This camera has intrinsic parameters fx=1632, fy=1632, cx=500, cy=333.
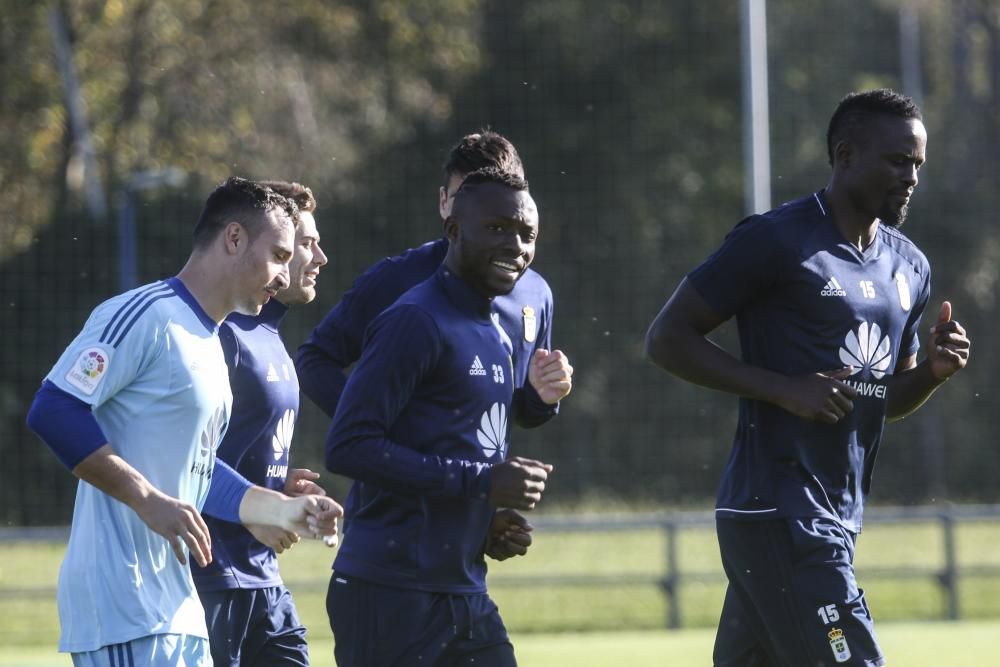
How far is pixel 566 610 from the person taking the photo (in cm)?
1314

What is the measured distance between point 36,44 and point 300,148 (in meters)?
4.12

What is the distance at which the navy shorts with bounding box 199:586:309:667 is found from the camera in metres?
5.28

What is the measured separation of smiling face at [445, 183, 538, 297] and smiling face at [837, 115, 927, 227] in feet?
3.36

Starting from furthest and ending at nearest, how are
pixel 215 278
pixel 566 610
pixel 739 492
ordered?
pixel 566 610 → pixel 739 492 → pixel 215 278

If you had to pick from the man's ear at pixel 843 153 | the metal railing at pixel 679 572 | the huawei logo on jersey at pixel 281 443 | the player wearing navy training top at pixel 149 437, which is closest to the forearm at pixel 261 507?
the player wearing navy training top at pixel 149 437

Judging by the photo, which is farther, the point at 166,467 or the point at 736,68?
the point at 736,68

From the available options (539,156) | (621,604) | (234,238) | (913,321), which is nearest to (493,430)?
(234,238)

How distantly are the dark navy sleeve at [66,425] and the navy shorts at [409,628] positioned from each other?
92 cm

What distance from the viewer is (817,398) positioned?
4.50 m

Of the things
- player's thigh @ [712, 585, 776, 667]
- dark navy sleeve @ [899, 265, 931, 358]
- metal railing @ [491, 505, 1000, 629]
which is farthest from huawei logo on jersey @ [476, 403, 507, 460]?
metal railing @ [491, 505, 1000, 629]

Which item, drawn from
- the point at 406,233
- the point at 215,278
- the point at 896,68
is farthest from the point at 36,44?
the point at 215,278

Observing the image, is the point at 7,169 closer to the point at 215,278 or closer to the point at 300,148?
the point at 300,148

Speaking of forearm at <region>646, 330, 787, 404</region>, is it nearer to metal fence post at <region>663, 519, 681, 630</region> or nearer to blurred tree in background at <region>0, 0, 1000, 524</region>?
metal fence post at <region>663, 519, 681, 630</region>

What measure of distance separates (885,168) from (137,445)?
89.7 inches
